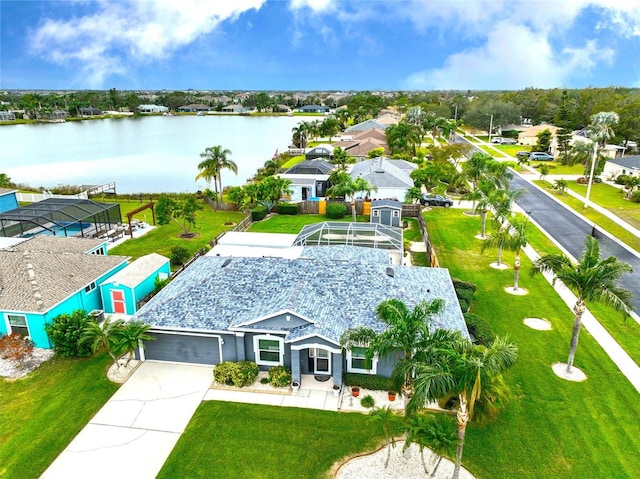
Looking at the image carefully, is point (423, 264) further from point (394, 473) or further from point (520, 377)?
point (394, 473)

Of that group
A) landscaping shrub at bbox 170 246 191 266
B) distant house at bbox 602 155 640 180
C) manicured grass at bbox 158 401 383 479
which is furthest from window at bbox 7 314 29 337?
distant house at bbox 602 155 640 180

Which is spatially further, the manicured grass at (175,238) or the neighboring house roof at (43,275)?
the manicured grass at (175,238)

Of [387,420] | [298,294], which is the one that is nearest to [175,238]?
[298,294]

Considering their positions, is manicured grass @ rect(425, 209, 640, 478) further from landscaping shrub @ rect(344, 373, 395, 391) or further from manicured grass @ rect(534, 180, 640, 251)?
manicured grass @ rect(534, 180, 640, 251)

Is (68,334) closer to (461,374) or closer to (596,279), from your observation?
(461,374)

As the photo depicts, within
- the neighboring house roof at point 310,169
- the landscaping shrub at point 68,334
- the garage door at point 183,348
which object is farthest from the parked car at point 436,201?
the landscaping shrub at point 68,334

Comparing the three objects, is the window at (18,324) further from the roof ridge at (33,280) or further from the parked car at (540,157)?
the parked car at (540,157)
